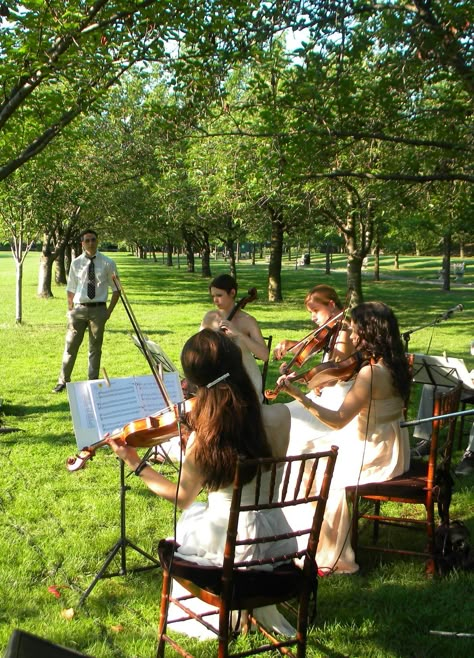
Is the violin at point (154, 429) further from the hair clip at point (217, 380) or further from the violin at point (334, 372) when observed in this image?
the violin at point (334, 372)

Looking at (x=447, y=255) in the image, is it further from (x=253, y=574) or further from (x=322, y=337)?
(x=253, y=574)

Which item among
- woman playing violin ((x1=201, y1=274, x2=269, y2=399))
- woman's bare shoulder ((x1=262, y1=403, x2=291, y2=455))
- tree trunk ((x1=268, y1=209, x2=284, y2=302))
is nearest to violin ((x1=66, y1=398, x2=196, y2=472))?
woman's bare shoulder ((x1=262, y1=403, x2=291, y2=455))

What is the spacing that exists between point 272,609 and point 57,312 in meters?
16.7

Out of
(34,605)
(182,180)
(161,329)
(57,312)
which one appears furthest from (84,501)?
(182,180)

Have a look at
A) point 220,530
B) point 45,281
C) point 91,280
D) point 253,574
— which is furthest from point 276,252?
point 253,574

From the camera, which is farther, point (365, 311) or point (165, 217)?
point (165, 217)

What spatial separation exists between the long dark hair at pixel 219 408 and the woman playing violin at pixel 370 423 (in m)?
1.26

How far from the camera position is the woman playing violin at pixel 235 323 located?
6.55m

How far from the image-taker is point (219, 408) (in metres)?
2.97

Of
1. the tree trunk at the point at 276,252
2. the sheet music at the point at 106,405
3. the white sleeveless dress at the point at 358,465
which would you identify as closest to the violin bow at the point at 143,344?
the sheet music at the point at 106,405

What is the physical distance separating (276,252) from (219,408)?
20677 mm

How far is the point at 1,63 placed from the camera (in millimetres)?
7379

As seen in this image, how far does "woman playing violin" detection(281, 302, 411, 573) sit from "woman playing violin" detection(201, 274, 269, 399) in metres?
2.12

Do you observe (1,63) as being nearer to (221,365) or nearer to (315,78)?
(315,78)
